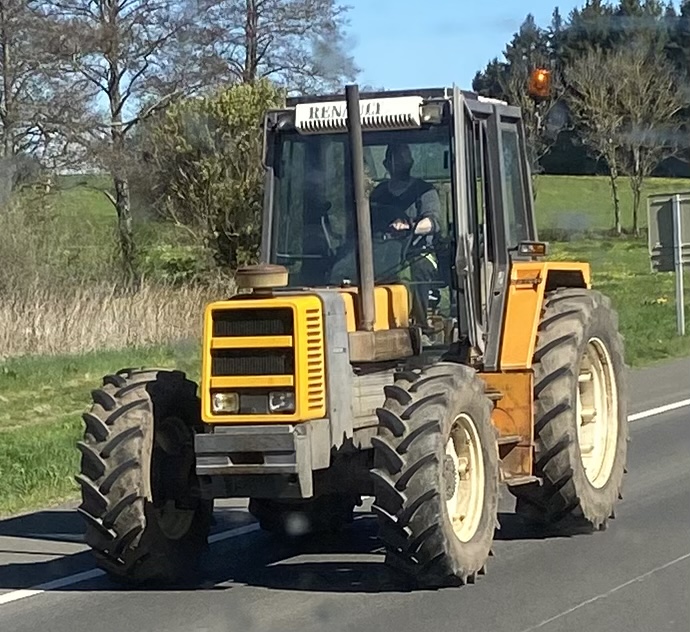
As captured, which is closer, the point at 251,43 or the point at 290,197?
the point at 290,197

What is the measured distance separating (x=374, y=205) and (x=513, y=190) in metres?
1.30

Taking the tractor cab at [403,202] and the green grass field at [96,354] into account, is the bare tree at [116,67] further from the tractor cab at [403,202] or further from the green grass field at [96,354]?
the tractor cab at [403,202]

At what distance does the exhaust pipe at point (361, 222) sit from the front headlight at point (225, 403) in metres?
0.86

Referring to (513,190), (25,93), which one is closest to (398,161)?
(513,190)

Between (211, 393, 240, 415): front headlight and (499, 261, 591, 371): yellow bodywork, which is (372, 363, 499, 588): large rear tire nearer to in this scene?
(211, 393, 240, 415): front headlight

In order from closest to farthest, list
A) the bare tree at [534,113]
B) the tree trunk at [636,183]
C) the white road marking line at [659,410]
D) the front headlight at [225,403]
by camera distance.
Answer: the front headlight at [225,403] → the bare tree at [534,113] → the white road marking line at [659,410] → the tree trunk at [636,183]

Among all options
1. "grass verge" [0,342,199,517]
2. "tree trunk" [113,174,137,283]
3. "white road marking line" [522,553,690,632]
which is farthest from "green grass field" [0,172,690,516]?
"white road marking line" [522,553,690,632]

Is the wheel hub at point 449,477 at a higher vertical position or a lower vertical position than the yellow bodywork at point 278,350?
lower

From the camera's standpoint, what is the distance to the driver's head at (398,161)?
871 centimetres

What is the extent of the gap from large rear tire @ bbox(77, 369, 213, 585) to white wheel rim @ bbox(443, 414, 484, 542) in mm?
1396

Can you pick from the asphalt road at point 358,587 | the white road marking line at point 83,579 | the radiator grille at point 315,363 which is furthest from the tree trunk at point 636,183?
the radiator grille at point 315,363

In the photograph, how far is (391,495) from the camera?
742 cm

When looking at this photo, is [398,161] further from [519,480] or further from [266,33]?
[266,33]

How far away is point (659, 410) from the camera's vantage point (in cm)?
1502
